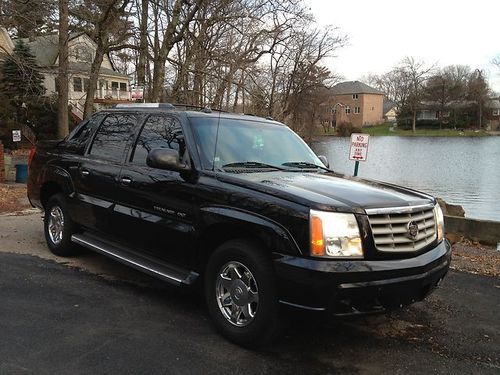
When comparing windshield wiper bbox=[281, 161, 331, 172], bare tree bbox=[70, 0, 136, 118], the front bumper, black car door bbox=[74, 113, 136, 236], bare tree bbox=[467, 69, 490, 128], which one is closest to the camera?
the front bumper

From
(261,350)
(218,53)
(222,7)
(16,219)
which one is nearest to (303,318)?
(261,350)

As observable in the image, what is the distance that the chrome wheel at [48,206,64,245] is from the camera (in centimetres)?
626

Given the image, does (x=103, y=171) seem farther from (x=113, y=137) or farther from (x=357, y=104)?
(x=357, y=104)

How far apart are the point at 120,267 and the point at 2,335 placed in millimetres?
2082

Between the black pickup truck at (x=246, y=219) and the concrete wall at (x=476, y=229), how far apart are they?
5298 mm

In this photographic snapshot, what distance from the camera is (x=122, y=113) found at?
5641 millimetres

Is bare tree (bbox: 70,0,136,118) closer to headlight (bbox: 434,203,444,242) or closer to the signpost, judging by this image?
the signpost

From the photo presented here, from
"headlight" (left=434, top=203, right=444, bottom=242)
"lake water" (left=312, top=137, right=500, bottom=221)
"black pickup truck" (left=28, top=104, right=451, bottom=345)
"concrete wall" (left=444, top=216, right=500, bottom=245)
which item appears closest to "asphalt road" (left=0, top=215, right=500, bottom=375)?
"black pickup truck" (left=28, top=104, right=451, bottom=345)

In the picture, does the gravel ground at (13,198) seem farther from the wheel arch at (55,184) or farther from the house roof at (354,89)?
the house roof at (354,89)

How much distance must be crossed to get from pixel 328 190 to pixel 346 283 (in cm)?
77

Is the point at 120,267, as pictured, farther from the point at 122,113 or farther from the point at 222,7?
the point at 222,7

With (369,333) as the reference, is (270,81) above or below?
above

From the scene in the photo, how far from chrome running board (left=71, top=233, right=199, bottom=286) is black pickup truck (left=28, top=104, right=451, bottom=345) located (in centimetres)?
1

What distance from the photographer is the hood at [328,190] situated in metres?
3.56
